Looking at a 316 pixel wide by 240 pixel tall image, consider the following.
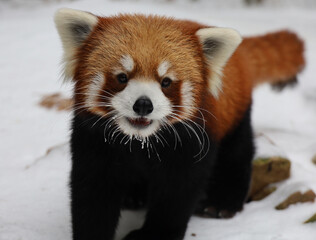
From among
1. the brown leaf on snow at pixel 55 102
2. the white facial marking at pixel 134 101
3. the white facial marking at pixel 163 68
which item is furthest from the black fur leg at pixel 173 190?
the brown leaf on snow at pixel 55 102

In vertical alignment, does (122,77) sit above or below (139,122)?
above

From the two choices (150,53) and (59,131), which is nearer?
(150,53)

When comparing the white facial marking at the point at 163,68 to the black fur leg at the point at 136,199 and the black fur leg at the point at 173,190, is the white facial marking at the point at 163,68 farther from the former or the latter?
the black fur leg at the point at 136,199

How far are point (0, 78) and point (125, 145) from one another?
175 inches

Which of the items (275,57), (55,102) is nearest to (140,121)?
(275,57)

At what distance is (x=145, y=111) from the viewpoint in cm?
231

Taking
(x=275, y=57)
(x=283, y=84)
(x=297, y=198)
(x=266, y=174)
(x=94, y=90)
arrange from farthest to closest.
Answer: (x=283, y=84) → (x=275, y=57) → (x=266, y=174) → (x=297, y=198) → (x=94, y=90)

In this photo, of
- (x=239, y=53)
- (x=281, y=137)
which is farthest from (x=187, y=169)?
(x=281, y=137)

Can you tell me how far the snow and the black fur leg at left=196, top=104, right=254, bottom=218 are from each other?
102 millimetres

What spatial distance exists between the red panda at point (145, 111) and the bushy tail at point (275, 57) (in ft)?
2.00

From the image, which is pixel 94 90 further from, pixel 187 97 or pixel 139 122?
pixel 187 97

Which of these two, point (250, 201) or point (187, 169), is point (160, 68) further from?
point (250, 201)

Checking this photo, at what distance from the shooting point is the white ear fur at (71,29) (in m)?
2.58

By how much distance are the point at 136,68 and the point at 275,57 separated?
2079 mm
